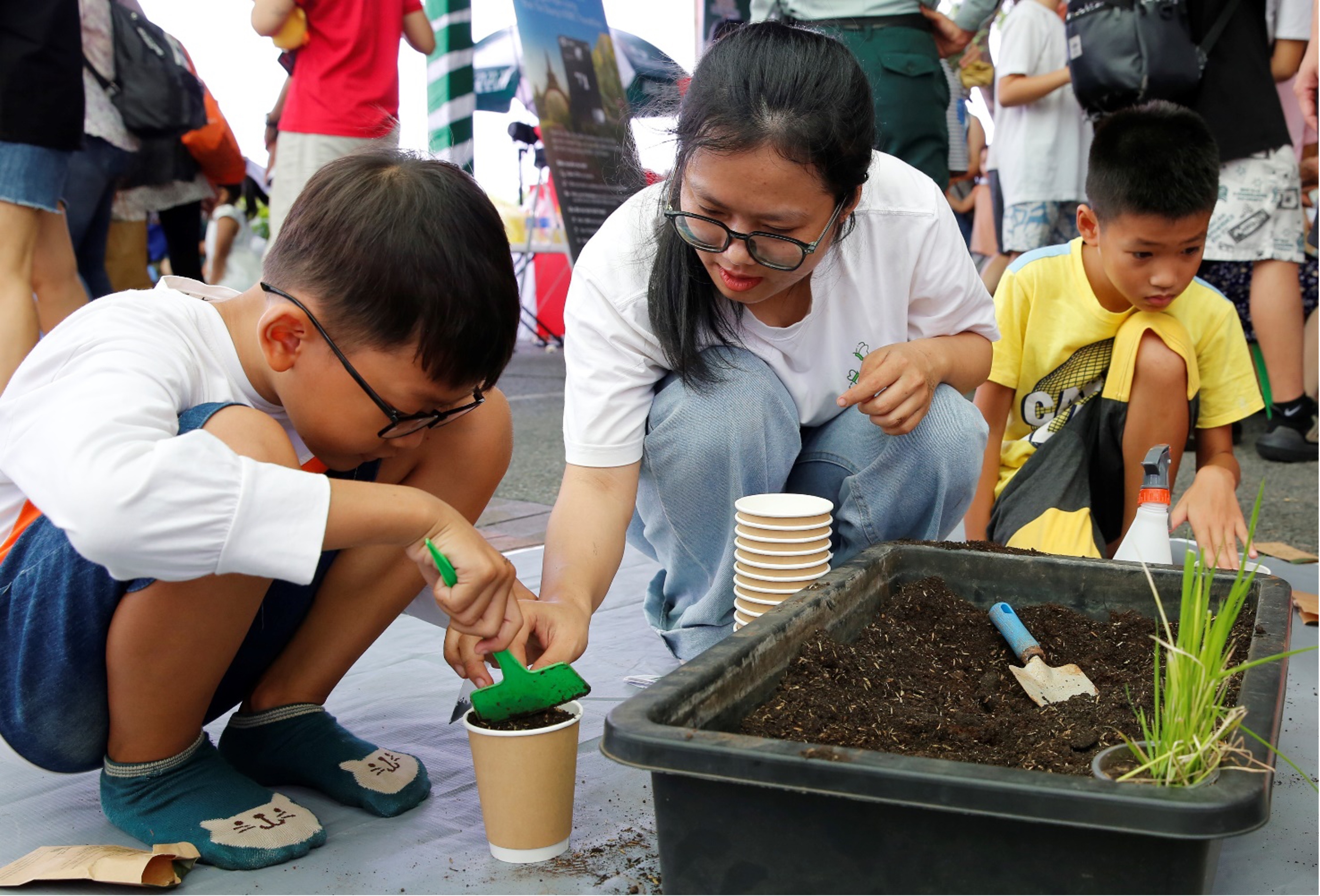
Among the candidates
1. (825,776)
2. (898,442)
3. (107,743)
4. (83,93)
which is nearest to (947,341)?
(898,442)

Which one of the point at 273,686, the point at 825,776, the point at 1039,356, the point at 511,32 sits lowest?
the point at 273,686

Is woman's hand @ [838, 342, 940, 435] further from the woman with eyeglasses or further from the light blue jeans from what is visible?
the light blue jeans

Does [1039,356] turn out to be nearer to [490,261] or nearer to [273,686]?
[490,261]

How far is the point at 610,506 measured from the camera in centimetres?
164

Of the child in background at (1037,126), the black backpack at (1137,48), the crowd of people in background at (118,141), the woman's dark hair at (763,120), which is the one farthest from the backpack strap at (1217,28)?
the crowd of people in background at (118,141)

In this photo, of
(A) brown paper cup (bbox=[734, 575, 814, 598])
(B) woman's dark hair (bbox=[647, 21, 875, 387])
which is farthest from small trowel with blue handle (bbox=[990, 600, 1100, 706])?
(B) woman's dark hair (bbox=[647, 21, 875, 387])

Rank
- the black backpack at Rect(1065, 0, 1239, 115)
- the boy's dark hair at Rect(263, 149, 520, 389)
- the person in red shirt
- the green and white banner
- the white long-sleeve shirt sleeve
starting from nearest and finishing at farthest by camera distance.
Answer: the white long-sleeve shirt sleeve
the boy's dark hair at Rect(263, 149, 520, 389)
the black backpack at Rect(1065, 0, 1239, 115)
the person in red shirt
the green and white banner

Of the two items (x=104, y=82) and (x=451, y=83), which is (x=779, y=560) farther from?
(x=451, y=83)

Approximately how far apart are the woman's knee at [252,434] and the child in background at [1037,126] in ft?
10.9

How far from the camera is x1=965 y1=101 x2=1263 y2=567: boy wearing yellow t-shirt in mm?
2326

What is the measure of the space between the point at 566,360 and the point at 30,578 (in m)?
0.75

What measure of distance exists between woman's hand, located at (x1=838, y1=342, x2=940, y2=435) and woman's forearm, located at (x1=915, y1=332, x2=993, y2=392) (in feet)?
0.31

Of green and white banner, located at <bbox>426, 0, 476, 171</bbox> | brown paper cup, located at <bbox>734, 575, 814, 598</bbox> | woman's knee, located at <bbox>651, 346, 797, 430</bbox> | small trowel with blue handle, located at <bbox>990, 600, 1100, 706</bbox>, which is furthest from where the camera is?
green and white banner, located at <bbox>426, 0, 476, 171</bbox>

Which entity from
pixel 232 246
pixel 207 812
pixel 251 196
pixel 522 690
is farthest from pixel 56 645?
pixel 251 196
